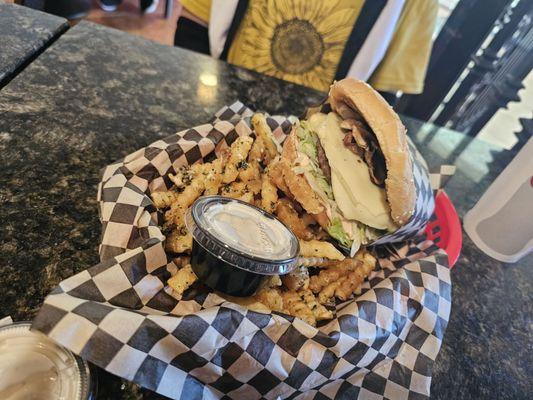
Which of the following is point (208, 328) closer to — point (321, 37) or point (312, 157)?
point (312, 157)

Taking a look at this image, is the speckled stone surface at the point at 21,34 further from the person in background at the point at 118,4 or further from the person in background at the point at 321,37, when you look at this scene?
the person in background at the point at 118,4

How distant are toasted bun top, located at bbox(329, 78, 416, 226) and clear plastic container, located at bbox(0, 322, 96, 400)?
88cm

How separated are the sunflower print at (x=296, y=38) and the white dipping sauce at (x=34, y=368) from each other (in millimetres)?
2075

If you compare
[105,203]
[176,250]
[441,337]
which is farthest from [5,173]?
[441,337]

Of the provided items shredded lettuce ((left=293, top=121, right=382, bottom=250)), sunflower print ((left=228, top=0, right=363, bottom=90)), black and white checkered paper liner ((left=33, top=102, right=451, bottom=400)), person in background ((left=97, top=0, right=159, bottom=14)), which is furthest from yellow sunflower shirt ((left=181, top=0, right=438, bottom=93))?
person in background ((left=97, top=0, right=159, bottom=14))

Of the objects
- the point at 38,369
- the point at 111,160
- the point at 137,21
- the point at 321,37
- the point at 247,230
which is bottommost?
the point at 137,21

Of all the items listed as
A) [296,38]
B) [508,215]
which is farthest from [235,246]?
[296,38]

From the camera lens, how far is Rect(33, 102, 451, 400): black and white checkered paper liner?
0.65m

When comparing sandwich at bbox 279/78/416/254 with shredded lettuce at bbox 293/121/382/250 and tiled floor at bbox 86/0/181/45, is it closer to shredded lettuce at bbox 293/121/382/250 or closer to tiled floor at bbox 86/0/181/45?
shredded lettuce at bbox 293/121/382/250

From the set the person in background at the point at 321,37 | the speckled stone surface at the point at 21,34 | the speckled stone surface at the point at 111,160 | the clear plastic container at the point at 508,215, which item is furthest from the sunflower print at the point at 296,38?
the clear plastic container at the point at 508,215

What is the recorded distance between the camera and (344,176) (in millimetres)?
Result: 1192

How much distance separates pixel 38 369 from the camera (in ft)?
2.04

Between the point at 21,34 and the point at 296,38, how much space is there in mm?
1468

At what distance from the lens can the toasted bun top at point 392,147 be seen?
1.04m
